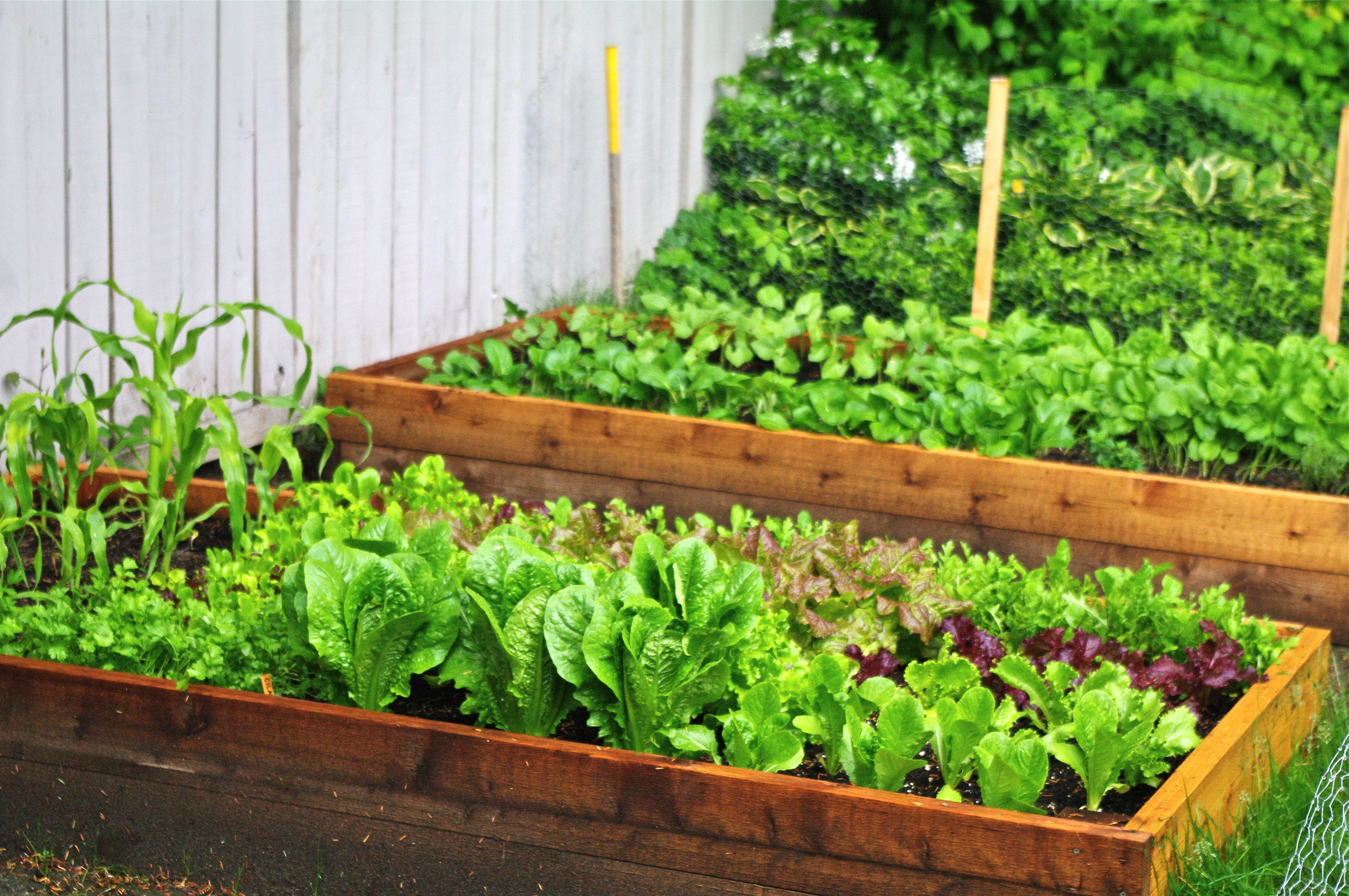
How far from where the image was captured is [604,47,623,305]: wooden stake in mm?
5738

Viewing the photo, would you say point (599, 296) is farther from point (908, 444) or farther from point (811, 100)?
point (908, 444)

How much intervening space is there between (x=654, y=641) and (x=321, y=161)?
9.06ft

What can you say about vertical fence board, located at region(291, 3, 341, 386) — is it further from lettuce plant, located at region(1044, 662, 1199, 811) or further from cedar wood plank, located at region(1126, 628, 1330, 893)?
cedar wood plank, located at region(1126, 628, 1330, 893)

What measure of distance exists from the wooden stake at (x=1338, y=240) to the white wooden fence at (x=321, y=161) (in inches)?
118

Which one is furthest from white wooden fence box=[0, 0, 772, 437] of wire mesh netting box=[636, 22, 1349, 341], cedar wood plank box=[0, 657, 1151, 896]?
cedar wood plank box=[0, 657, 1151, 896]

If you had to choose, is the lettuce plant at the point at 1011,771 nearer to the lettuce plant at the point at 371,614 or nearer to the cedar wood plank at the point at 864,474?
the lettuce plant at the point at 371,614

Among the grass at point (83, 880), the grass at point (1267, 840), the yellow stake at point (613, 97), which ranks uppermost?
the yellow stake at point (613, 97)

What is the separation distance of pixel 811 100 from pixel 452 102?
2.72 metres

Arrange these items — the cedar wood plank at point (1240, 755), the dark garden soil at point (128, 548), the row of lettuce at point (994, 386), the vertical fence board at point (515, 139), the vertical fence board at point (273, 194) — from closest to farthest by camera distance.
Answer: the cedar wood plank at point (1240, 755), the dark garden soil at point (128, 548), the row of lettuce at point (994, 386), the vertical fence board at point (273, 194), the vertical fence board at point (515, 139)

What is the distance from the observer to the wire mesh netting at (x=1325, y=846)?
2031 millimetres

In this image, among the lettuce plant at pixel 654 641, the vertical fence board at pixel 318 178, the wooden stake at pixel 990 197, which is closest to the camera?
the lettuce plant at pixel 654 641

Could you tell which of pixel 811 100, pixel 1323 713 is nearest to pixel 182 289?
pixel 1323 713

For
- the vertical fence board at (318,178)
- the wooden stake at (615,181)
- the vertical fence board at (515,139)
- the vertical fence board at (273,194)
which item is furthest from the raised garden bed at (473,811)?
the wooden stake at (615,181)

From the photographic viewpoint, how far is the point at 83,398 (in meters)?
3.66
